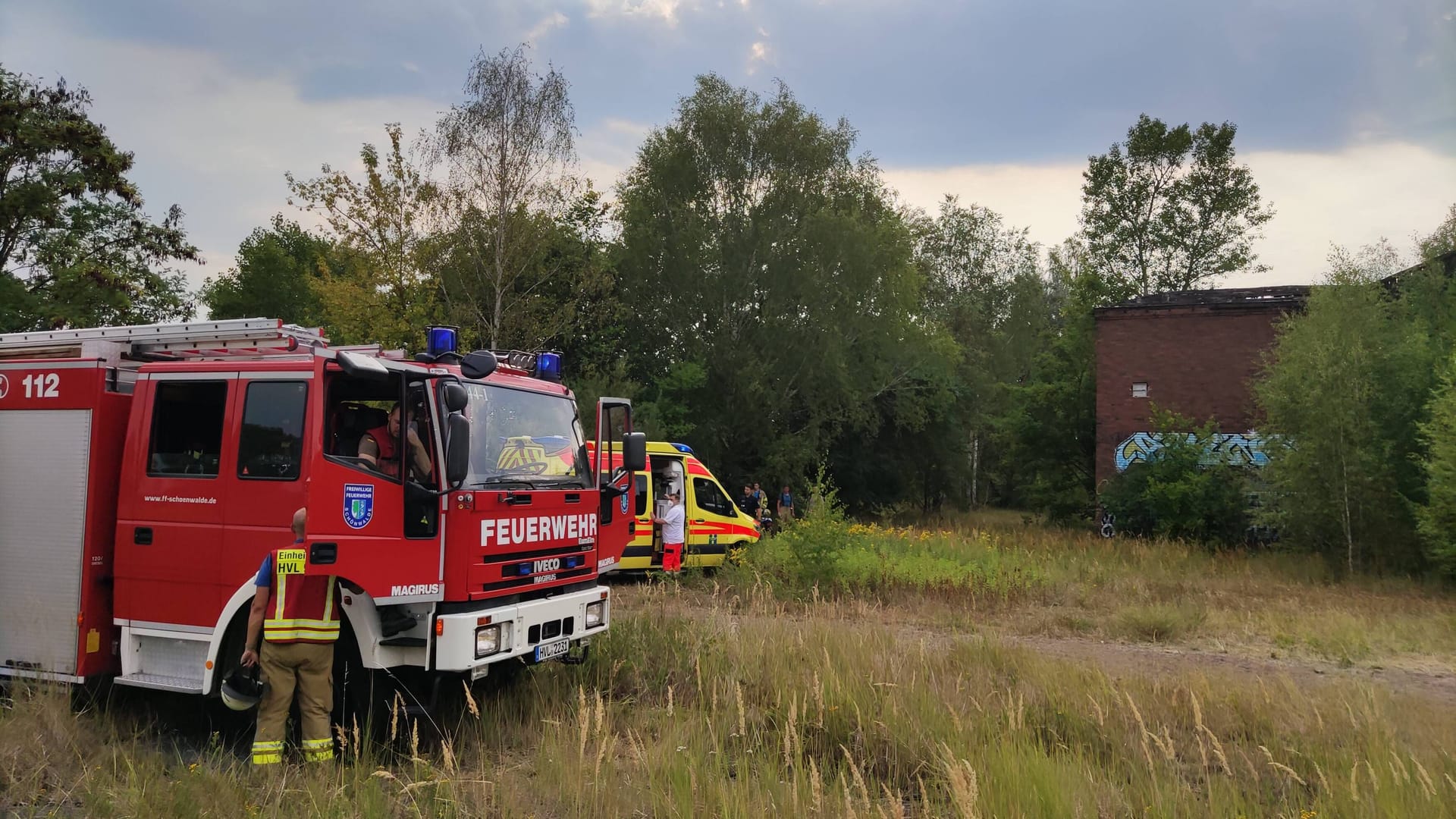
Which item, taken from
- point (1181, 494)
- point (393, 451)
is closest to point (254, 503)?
point (393, 451)

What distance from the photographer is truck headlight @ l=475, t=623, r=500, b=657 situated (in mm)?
5910

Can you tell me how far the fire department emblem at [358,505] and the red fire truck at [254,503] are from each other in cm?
1

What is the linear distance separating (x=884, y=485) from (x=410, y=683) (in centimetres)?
3207

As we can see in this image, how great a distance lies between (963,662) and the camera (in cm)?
793

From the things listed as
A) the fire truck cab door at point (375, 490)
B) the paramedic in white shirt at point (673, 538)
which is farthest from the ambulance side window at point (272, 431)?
the paramedic in white shirt at point (673, 538)

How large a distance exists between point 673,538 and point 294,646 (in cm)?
943

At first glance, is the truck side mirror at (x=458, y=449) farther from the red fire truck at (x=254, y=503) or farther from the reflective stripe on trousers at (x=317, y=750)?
the reflective stripe on trousers at (x=317, y=750)

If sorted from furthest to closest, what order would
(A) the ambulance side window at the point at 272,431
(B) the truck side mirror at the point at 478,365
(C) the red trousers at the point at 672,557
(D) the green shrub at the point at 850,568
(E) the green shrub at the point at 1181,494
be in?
(E) the green shrub at the point at 1181,494, (C) the red trousers at the point at 672,557, (D) the green shrub at the point at 850,568, (B) the truck side mirror at the point at 478,365, (A) the ambulance side window at the point at 272,431

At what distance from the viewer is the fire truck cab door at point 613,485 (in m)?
7.98

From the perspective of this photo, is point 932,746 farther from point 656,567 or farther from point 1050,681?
point 656,567

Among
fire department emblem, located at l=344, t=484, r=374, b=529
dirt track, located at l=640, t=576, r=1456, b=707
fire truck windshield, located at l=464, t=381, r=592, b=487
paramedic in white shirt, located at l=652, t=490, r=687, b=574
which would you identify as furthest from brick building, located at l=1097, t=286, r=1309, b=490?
fire department emblem, located at l=344, t=484, r=374, b=529

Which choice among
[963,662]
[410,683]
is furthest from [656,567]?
[410,683]

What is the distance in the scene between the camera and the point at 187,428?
6207mm

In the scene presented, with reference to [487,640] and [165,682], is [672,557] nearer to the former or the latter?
[487,640]
